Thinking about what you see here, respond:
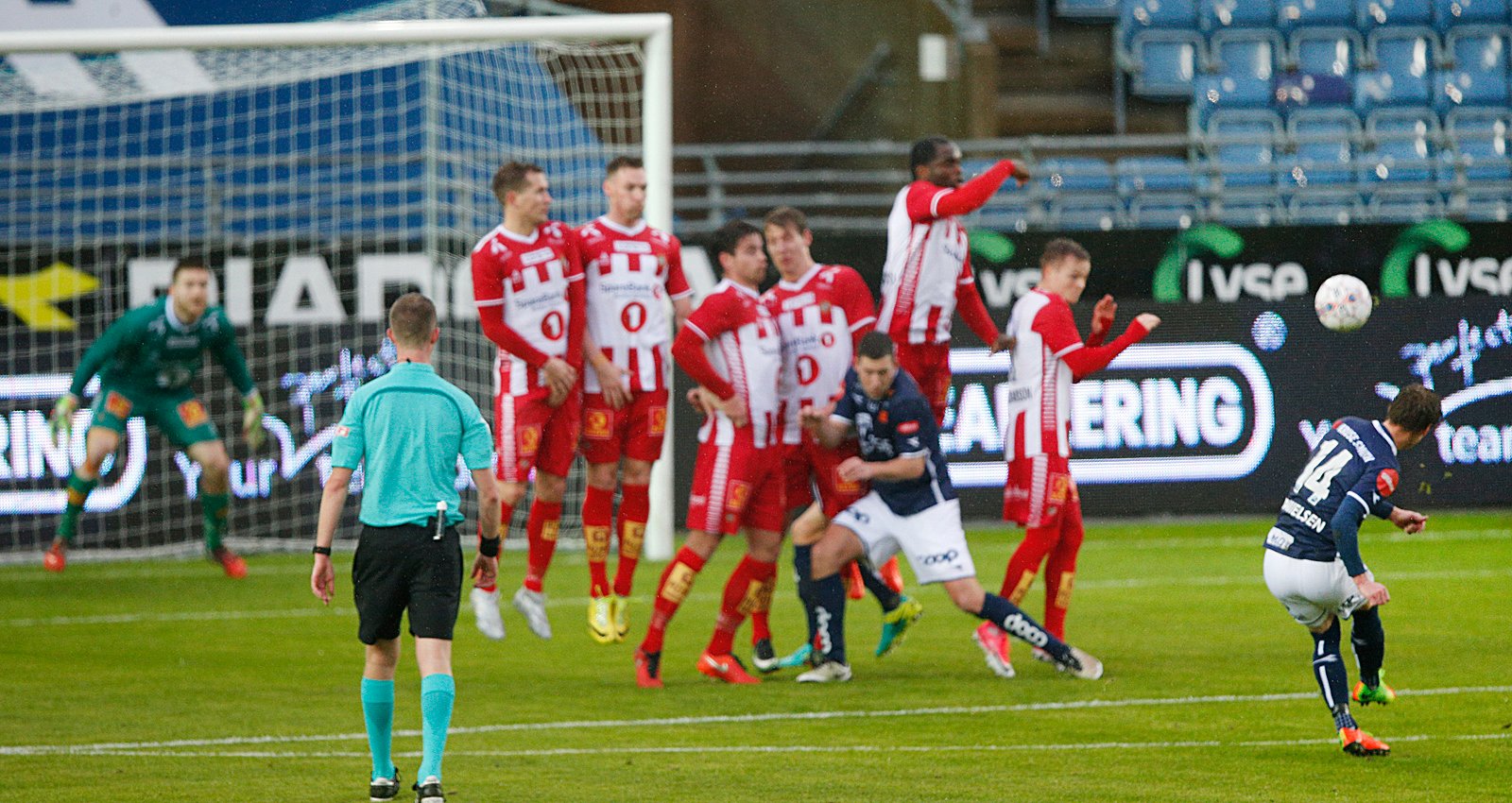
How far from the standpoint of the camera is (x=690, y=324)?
8617 millimetres

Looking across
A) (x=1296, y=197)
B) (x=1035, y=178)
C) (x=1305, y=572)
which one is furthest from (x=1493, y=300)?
(x=1305, y=572)

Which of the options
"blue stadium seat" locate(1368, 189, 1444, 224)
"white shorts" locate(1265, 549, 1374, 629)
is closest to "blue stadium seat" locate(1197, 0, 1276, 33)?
"blue stadium seat" locate(1368, 189, 1444, 224)

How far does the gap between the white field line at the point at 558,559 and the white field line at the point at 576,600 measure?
162 cm

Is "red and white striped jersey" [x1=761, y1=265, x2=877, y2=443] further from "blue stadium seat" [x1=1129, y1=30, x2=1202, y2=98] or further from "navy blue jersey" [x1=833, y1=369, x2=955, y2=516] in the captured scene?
"blue stadium seat" [x1=1129, y1=30, x2=1202, y2=98]

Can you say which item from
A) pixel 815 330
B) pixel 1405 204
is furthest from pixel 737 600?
pixel 1405 204

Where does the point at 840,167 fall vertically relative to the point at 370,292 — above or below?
above

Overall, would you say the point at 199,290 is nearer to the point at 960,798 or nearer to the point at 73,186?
the point at 73,186

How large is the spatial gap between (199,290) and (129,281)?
2778 millimetres

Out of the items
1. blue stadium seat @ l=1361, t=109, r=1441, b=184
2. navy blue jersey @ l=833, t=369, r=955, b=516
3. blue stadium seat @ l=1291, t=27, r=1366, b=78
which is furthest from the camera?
blue stadium seat @ l=1291, t=27, r=1366, b=78

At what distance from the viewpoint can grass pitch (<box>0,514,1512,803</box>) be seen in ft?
20.2

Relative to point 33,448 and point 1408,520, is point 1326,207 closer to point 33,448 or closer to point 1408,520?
point 33,448

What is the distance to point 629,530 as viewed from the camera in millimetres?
9578

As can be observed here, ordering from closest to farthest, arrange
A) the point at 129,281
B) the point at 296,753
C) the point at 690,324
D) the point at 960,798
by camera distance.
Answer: the point at 960,798 → the point at 296,753 → the point at 690,324 → the point at 129,281

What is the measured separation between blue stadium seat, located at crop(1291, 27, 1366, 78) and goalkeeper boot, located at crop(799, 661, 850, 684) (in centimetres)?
1289
